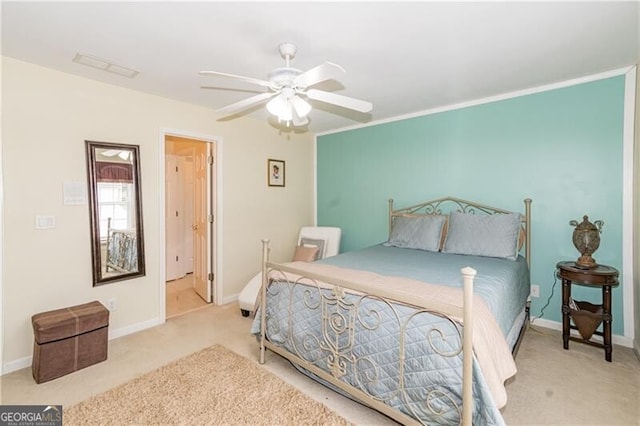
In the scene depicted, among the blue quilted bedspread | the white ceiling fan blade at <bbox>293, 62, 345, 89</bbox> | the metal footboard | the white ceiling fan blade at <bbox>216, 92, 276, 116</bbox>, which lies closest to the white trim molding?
the blue quilted bedspread

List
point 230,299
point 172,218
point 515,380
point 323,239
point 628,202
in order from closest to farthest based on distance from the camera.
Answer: point 515,380
point 628,202
point 230,299
point 323,239
point 172,218

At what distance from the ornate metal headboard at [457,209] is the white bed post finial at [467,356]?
7.48 feet

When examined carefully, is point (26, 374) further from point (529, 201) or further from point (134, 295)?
point (529, 201)

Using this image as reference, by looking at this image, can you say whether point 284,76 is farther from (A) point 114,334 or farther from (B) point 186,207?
(B) point 186,207

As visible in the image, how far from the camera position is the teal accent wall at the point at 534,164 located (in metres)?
2.70

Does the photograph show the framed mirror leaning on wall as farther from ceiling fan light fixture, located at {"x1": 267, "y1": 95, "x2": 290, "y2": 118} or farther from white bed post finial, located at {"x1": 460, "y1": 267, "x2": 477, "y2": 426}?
white bed post finial, located at {"x1": 460, "y1": 267, "x2": 477, "y2": 426}

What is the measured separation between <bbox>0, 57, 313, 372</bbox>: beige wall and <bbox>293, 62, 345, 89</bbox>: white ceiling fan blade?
6.73 feet

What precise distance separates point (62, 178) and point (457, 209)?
394 cm

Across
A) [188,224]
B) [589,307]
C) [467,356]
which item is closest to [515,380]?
[589,307]

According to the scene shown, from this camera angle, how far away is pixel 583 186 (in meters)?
2.80

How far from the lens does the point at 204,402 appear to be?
1944 mm

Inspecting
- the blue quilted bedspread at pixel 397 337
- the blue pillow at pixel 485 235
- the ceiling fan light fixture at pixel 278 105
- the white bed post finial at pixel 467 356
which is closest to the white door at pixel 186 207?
the blue quilted bedspread at pixel 397 337

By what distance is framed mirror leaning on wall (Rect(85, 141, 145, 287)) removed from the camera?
277cm

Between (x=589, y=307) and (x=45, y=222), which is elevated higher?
(x=45, y=222)
